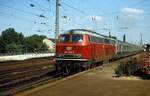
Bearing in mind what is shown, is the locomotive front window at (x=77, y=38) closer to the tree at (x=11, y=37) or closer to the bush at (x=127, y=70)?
the bush at (x=127, y=70)

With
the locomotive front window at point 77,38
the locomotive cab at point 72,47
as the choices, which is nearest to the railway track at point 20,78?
the locomotive cab at point 72,47

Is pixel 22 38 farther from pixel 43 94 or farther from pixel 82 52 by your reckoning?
pixel 43 94

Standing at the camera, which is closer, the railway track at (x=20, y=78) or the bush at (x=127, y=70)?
the railway track at (x=20, y=78)

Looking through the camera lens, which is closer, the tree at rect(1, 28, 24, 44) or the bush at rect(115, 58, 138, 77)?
the bush at rect(115, 58, 138, 77)

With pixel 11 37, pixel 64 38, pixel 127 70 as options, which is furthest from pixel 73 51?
pixel 11 37

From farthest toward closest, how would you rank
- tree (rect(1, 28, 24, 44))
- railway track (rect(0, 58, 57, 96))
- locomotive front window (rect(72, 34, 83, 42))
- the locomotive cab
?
tree (rect(1, 28, 24, 44)) → locomotive front window (rect(72, 34, 83, 42)) → the locomotive cab → railway track (rect(0, 58, 57, 96))

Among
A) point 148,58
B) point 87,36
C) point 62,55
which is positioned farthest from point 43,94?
point 87,36

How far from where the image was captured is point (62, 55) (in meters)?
22.4

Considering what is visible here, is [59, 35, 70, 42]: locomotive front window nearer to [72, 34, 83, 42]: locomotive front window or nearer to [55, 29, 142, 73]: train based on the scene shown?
[55, 29, 142, 73]: train

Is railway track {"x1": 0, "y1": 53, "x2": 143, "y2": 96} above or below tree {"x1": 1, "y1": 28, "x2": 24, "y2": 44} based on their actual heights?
below

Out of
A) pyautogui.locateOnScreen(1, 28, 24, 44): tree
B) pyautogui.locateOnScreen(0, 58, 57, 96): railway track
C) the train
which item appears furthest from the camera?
pyautogui.locateOnScreen(1, 28, 24, 44): tree

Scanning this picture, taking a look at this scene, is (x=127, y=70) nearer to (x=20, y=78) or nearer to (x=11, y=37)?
(x=20, y=78)

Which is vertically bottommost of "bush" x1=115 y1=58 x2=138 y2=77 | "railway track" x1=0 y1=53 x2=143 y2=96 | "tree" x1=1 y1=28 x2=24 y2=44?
"railway track" x1=0 y1=53 x2=143 y2=96

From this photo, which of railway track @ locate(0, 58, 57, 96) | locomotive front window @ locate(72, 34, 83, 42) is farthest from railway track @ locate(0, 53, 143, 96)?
locomotive front window @ locate(72, 34, 83, 42)
